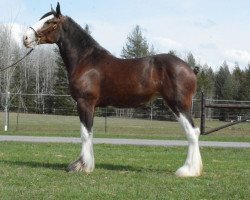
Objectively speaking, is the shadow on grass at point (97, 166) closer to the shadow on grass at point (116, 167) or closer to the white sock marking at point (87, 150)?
the shadow on grass at point (116, 167)

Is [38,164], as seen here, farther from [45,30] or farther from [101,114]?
[101,114]

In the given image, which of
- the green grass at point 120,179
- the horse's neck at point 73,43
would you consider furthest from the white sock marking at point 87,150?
the horse's neck at point 73,43

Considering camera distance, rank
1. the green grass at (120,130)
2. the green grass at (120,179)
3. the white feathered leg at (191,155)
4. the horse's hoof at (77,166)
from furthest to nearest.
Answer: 1. the green grass at (120,130)
2. the horse's hoof at (77,166)
3. the white feathered leg at (191,155)
4. the green grass at (120,179)

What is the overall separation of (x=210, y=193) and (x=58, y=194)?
2173 millimetres

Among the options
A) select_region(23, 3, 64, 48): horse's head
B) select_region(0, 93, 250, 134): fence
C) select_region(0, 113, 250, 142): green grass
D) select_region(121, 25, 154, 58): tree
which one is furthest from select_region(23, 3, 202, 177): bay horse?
select_region(121, 25, 154, 58): tree

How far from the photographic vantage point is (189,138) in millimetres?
8375

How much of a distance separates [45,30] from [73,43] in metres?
0.58

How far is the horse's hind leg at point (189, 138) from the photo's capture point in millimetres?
8328

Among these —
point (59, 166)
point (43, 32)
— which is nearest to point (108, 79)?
point (43, 32)

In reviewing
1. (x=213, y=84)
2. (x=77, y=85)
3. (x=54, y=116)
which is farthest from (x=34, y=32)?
(x=213, y=84)

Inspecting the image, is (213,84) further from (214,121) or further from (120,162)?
(120,162)

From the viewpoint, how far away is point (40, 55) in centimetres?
8156

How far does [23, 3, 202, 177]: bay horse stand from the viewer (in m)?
8.37

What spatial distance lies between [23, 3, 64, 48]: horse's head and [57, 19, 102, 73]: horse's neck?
0.57ft
